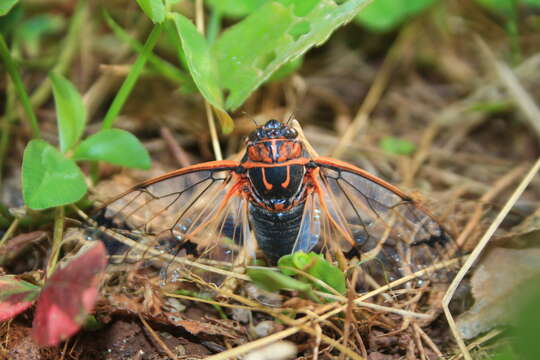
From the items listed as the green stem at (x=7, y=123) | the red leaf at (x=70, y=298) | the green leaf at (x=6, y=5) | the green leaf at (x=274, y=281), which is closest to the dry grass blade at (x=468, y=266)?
the green leaf at (x=274, y=281)

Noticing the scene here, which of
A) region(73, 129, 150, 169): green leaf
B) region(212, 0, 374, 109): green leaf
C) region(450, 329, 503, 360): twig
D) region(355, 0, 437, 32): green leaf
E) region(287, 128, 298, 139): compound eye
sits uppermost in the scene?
region(355, 0, 437, 32): green leaf


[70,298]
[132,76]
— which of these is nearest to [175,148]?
[132,76]

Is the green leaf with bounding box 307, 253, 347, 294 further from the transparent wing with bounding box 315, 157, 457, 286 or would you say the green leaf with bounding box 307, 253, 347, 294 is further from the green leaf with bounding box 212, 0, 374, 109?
the green leaf with bounding box 212, 0, 374, 109

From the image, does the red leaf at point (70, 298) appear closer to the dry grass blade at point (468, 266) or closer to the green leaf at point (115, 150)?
the green leaf at point (115, 150)

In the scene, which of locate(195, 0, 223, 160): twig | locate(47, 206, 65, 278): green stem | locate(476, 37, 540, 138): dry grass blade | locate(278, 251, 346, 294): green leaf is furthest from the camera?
locate(476, 37, 540, 138): dry grass blade

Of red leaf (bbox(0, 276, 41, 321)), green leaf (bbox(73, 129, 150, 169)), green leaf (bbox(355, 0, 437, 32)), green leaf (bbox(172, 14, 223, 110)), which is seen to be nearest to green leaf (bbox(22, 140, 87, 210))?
green leaf (bbox(73, 129, 150, 169))

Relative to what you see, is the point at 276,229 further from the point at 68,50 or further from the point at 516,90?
the point at 516,90

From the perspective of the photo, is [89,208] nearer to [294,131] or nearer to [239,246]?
[239,246]
